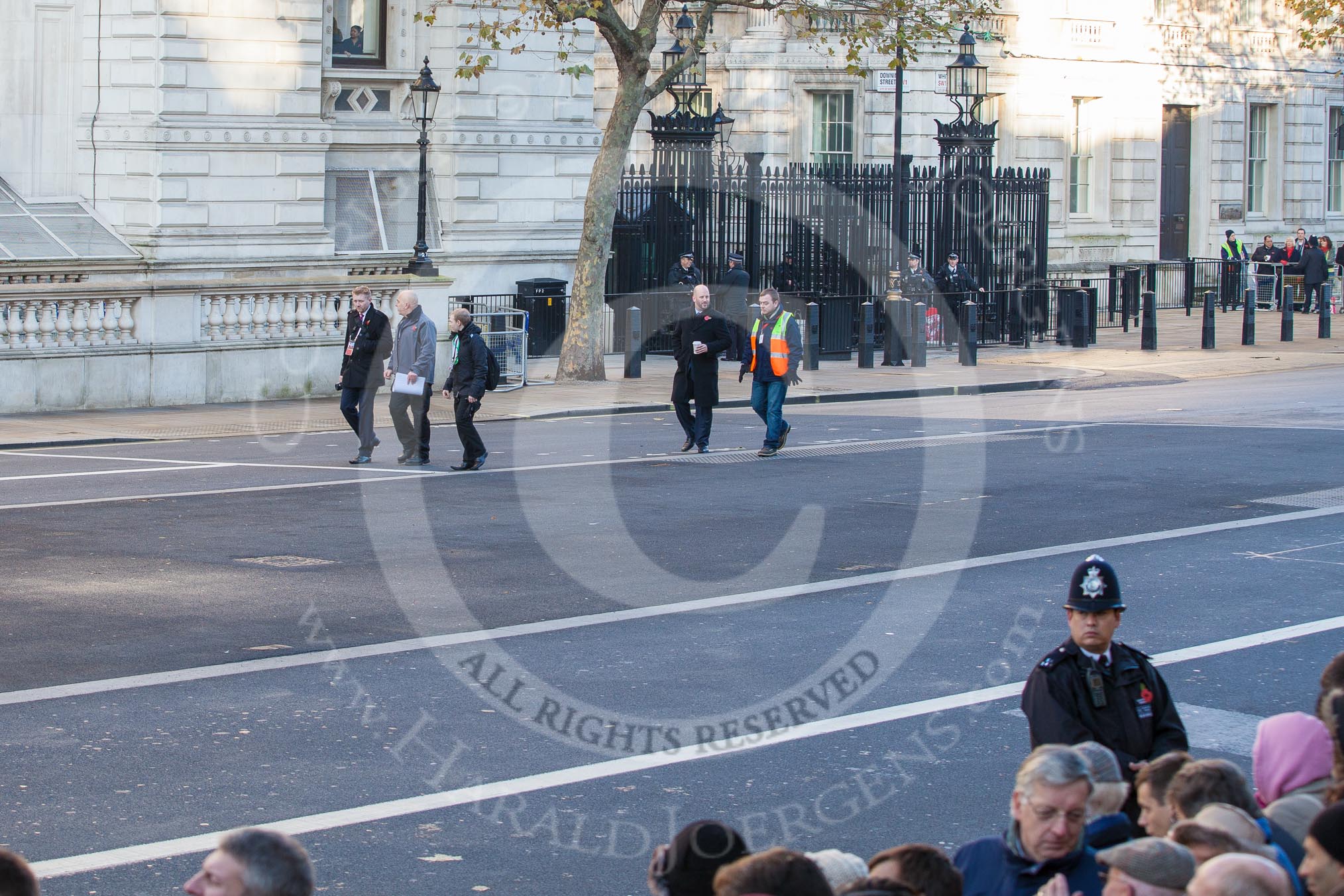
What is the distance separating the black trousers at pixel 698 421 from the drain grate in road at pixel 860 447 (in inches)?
8.0

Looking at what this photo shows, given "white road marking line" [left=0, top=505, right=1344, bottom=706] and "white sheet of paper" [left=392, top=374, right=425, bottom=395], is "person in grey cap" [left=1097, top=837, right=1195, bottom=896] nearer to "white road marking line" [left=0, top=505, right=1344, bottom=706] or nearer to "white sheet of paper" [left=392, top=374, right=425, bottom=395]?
"white road marking line" [left=0, top=505, right=1344, bottom=706]

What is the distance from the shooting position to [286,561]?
12625 millimetres

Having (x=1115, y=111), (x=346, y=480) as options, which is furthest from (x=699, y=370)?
(x=1115, y=111)

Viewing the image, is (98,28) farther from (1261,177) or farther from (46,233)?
(1261,177)

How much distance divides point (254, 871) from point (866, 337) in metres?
25.9

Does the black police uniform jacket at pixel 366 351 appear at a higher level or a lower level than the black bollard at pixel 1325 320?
lower

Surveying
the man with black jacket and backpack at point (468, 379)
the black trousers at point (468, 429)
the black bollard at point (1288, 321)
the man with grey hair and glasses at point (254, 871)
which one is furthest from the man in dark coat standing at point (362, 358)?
the black bollard at point (1288, 321)

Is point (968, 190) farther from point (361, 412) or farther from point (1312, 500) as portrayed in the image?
point (1312, 500)

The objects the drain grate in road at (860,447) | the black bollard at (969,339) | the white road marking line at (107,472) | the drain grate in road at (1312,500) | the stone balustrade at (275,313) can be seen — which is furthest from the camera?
the black bollard at (969,339)

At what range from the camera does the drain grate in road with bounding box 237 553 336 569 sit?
41.0 feet

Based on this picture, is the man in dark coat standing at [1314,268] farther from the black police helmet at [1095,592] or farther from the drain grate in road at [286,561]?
the black police helmet at [1095,592]

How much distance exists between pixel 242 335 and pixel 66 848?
18396 millimetres

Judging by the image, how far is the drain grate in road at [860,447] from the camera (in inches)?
729

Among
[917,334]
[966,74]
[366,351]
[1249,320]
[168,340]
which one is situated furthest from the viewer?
[966,74]
